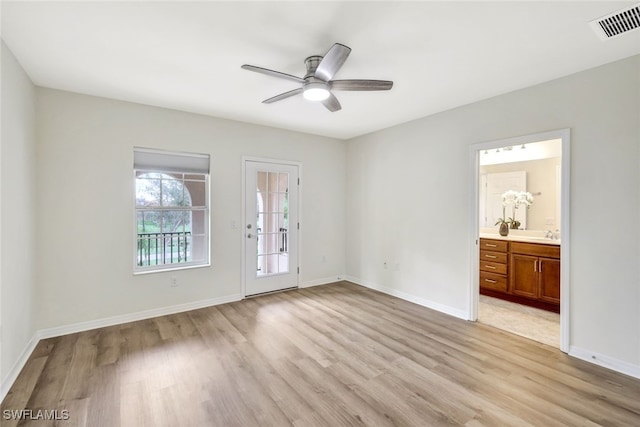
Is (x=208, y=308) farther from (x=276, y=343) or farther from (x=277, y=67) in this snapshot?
(x=277, y=67)

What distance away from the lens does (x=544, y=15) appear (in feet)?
6.14

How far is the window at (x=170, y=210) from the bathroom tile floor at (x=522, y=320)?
3.84m

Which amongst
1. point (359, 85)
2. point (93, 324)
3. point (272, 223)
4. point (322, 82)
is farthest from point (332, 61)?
point (93, 324)

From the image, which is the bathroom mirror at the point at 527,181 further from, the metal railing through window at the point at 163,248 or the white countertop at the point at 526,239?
the metal railing through window at the point at 163,248

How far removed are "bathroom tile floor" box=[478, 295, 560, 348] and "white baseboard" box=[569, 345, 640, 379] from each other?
0.61ft

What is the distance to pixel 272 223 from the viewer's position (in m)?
4.59

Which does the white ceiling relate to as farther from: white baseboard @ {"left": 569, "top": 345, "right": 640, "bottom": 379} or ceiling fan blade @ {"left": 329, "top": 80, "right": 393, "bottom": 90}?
white baseboard @ {"left": 569, "top": 345, "right": 640, "bottom": 379}

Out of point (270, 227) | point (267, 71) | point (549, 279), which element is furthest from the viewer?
point (270, 227)

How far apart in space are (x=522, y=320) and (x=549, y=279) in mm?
769

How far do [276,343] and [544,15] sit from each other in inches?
134

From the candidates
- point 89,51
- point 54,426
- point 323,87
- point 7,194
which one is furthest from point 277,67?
point 54,426

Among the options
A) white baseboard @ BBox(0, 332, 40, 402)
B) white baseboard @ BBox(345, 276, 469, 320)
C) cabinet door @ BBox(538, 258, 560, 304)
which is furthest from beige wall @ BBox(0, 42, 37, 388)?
cabinet door @ BBox(538, 258, 560, 304)

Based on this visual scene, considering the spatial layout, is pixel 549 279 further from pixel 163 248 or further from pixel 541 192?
pixel 163 248

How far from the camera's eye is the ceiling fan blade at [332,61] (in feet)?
6.15
